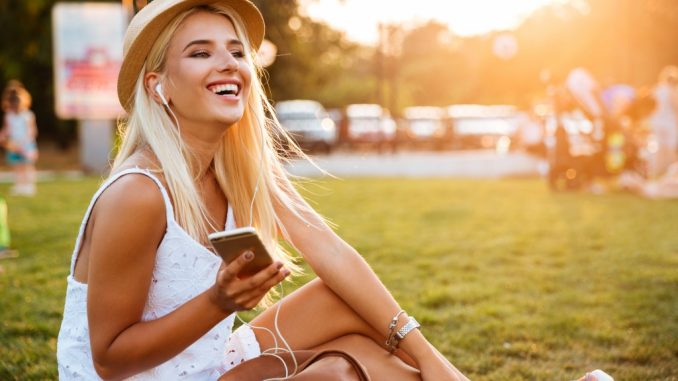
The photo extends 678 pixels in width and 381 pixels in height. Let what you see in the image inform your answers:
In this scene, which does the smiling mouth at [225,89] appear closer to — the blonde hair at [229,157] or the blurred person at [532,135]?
the blonde hair at [229,157]

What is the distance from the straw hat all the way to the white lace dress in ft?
1.23

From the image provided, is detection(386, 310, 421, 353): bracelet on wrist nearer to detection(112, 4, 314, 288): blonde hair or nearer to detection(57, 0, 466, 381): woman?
detection(57, 0, 466, 381): woman

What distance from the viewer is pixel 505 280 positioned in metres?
5.79

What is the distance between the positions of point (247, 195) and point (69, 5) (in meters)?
19.1

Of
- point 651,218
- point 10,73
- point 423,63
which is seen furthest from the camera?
point 423,63

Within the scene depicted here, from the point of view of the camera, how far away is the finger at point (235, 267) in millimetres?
1748


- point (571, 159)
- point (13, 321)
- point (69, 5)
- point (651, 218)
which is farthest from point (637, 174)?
point (69, 5)

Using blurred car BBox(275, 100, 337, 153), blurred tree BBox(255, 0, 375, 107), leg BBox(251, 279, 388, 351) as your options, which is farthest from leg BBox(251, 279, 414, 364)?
blurred car BBox(275, 100, 337, 153)

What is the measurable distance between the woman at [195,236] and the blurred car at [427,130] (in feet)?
100

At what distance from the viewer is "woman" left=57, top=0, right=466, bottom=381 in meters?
1.94

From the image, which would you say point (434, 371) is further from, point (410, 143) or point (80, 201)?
point (410, 143)

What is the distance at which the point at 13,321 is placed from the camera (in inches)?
183

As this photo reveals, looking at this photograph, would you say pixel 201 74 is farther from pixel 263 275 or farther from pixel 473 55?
pixel 473 55

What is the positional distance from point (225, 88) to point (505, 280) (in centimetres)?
402
